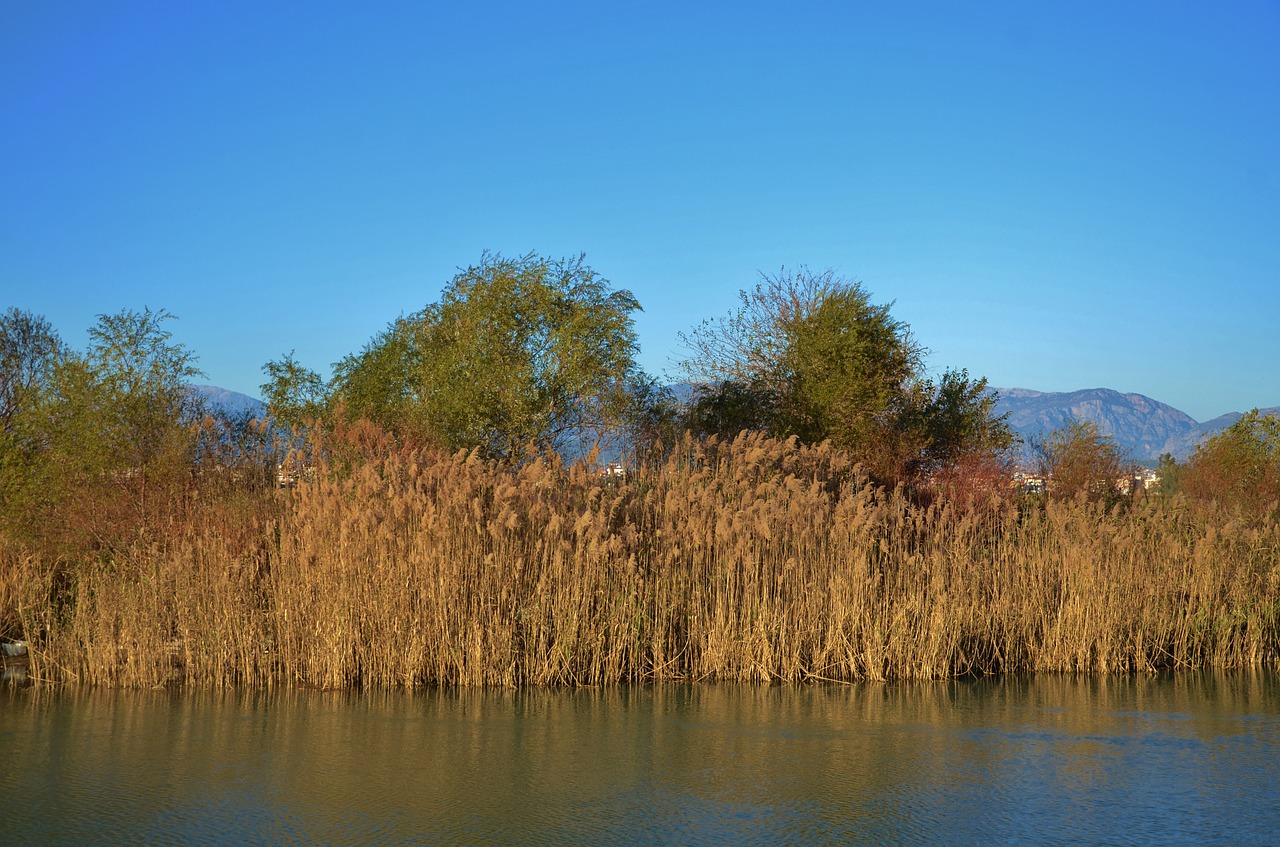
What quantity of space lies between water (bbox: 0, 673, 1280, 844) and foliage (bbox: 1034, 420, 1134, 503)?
2259 centimetres

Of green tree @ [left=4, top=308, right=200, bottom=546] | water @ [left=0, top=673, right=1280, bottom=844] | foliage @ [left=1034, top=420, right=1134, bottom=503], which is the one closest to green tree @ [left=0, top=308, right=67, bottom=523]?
green tree @ [left=4, top=308, right=200, bottom=546]

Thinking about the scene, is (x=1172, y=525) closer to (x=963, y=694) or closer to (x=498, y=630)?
(x=963, y=694)

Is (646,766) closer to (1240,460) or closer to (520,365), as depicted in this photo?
(520,365)

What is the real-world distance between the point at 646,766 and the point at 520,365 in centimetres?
1753

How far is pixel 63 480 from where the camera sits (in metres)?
13.6

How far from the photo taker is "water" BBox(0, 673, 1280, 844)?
18.4 ft

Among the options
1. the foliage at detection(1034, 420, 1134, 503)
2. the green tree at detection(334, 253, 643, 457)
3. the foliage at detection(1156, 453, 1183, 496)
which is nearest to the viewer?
the green tree at detection(334, 253, 643, 457)

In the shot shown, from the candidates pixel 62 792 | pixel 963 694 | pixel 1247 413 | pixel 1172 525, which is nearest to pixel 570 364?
pixel 1172 525

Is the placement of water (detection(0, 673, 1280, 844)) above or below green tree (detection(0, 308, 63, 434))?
below

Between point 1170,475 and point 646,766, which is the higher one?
point 1170,475

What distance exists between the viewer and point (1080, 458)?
32.8 m

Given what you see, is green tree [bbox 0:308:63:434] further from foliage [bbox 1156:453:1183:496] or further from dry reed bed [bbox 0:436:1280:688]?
foliage [bbox 1156:453:1183:496]

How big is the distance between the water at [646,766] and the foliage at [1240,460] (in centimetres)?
2068

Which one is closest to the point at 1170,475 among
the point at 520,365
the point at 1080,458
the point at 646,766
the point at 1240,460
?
the point at 1080,458
